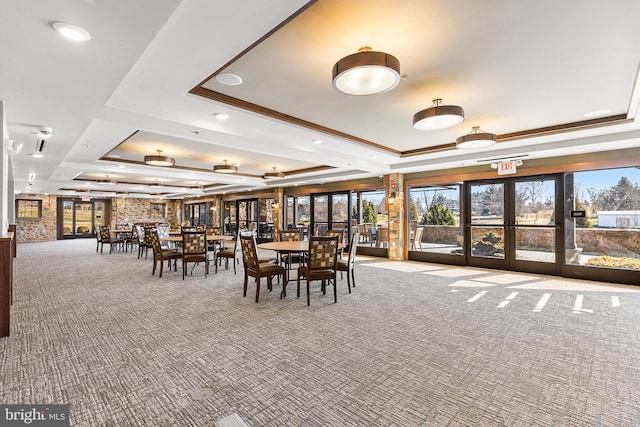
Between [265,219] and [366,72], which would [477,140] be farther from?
[265,219]

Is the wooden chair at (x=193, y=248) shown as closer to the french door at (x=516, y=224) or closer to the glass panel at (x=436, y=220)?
the glass panel at (x=436, y=220)

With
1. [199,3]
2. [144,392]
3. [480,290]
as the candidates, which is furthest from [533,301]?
[199,3]

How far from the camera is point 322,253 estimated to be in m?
4.51

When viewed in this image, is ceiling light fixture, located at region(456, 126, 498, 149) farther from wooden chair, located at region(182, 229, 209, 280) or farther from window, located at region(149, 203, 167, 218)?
window, located at region(149, 203, 167, 218)

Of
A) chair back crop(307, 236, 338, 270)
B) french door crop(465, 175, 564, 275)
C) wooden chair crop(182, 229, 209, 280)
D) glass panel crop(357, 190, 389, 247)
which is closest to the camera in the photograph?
chair back crop(307, 236, 338, 270)

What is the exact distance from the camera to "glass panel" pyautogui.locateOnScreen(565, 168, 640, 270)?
5.70 metres

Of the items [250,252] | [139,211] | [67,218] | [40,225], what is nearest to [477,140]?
[250,252]

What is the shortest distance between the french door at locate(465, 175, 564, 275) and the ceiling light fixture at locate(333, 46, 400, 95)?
5757 mm

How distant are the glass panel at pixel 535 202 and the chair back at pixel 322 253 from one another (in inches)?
195

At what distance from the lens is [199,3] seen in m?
1.93

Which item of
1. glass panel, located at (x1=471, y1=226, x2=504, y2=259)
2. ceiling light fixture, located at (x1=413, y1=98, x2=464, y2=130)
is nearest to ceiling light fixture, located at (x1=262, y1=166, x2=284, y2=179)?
glass panel, located at (x1=471, y1=226, x2=504, y2=259)

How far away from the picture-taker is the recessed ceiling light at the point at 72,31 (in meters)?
2.08

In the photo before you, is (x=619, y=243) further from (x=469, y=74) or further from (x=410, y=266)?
(x=469, y=74)

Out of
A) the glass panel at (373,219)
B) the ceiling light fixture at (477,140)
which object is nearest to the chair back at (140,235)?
the glass panel at (373,219)
